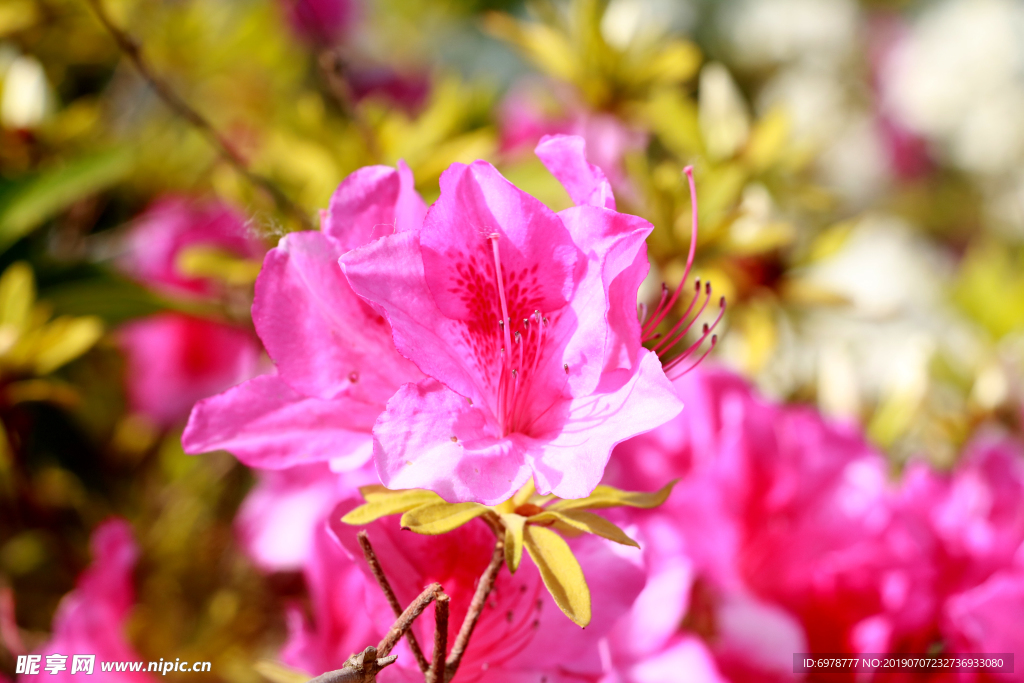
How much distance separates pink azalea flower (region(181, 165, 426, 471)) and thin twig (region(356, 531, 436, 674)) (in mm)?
38

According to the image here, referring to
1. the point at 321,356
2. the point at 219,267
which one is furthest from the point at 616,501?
the point at 219,267

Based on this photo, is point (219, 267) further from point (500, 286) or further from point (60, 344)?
point (500, 286)

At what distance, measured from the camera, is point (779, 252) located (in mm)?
674

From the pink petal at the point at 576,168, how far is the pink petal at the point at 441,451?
0.09m

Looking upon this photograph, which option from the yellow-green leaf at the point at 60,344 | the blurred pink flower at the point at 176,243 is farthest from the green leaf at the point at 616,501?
the blurred pink flower at the point at 176,243

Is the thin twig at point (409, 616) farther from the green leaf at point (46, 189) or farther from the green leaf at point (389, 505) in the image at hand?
the green leaf at point (46, 189)

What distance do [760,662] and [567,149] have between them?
1.06 ft

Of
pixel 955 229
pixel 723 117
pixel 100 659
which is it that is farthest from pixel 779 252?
pixel 955 229

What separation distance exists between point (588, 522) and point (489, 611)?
75mm

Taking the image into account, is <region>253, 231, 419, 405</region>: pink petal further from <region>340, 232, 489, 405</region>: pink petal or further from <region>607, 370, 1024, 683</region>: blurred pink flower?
<region>607, 370, 1024, 683</region>: blurred pink flower

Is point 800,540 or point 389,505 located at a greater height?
point 389,505

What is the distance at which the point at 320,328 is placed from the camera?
310 mm

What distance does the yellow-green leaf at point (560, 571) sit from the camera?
0.28 m

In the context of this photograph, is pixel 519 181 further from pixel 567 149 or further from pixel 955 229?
pixel 955 229
